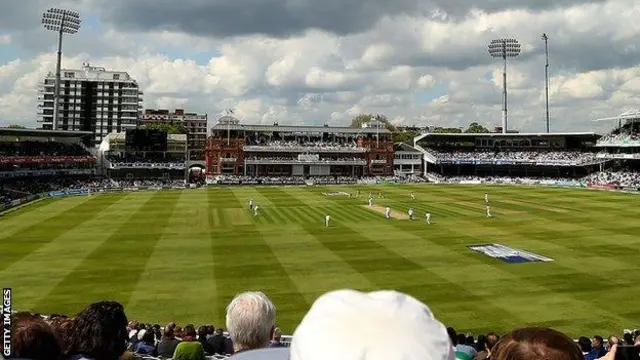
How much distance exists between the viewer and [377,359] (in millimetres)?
1604

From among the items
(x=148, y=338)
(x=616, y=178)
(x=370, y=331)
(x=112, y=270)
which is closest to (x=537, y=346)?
(x=370, y=331)

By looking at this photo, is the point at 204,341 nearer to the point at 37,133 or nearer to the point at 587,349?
the point at 587,349

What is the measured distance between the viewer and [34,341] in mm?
3068

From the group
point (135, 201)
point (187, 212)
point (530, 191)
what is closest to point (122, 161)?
point (135, 201)

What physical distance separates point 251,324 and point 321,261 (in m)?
21.7

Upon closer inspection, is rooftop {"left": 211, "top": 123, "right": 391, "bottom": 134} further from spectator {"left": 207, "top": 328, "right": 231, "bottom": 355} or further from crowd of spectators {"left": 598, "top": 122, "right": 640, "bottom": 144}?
spectator {"left": 207, "top": 328, "right": 231, "bottom": 355}

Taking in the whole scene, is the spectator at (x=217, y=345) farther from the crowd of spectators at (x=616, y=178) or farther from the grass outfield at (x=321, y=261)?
the crowd of spectators at (x=616, y=178)

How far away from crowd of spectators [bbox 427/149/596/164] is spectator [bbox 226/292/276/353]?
86.1 m

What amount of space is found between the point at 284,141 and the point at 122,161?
86.8 ft

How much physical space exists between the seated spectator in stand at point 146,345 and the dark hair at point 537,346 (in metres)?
8.70

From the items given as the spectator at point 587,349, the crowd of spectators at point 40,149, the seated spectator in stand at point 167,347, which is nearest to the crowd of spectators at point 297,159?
the crowd of spectators at point 40,149

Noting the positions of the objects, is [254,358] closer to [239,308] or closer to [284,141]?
[239,308]

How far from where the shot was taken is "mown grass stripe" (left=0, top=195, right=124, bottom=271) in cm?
2683

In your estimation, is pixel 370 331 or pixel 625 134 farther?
pixel 625 134
